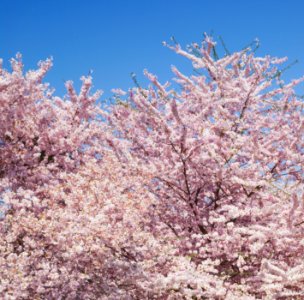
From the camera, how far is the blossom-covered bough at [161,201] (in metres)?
6.68

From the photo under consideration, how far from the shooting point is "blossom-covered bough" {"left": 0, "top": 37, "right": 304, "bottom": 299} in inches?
263

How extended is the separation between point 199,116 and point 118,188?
2217 mm

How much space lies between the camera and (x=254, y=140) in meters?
8.43

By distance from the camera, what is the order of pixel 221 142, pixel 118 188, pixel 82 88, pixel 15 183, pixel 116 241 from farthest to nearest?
1. pixel 82 88
2. pixel 15 183
3. pixel 221 142
4. pixel 118 188
5. pixel 116 241

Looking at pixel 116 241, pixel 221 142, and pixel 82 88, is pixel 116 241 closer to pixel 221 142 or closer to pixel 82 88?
pixel 221 142

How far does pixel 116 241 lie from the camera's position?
686 cm

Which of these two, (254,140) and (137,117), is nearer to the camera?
(254,140)

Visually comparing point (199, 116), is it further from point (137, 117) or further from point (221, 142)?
point (137, 117)

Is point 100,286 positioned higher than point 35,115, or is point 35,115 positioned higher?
point 35,115

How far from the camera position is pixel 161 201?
28.8ft

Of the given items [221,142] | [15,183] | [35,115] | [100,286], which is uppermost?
[35,115]

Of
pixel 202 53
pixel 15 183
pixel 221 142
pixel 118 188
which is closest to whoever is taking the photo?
pixel 118 188

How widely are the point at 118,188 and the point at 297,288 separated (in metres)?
3.80

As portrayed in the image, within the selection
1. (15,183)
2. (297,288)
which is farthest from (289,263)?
(15,183)
